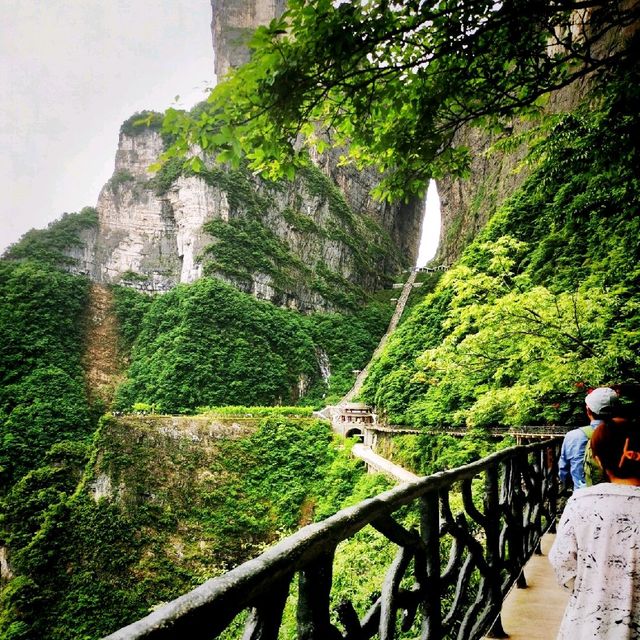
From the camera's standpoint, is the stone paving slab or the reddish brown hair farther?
the stone paving slab

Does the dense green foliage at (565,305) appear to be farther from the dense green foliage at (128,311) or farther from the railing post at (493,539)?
the dense green foliage at (128,311)

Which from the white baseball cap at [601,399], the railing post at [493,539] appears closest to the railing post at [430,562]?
the railing post at [493,539]

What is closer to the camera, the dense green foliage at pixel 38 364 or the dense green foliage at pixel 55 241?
the dense green foliage at pixel 38 364

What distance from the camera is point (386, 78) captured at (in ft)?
8.09

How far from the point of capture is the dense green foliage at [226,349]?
105 ft

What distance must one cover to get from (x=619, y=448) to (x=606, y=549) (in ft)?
1.11

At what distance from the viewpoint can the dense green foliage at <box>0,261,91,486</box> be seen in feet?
88.4

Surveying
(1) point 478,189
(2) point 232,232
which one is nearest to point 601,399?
(1) point 478,189

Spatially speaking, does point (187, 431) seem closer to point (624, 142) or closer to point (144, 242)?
point (624, 142)

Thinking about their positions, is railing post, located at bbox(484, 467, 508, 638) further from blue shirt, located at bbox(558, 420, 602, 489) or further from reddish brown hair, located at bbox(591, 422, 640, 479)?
reddish brown hair, located at bbox(591, 422, 640, 479)

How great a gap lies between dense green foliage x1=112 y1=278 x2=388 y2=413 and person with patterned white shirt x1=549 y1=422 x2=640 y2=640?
3146cm

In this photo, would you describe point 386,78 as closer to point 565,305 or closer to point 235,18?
point 565,305

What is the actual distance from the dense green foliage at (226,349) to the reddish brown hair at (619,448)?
31.5 metres

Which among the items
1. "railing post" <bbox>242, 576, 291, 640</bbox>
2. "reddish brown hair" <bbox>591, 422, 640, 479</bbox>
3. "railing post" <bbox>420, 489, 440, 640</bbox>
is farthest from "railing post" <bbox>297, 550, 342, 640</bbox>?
"reddish brown hair" <bbox>591, 422, 640, 479</bbox>
